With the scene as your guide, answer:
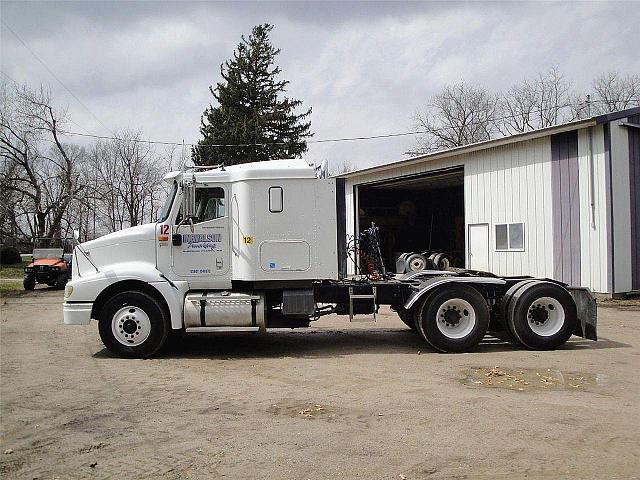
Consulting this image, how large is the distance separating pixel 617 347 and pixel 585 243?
7.47 m

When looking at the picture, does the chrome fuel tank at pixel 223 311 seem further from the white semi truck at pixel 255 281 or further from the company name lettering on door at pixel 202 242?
the company name lettering on door at pixel 202 242

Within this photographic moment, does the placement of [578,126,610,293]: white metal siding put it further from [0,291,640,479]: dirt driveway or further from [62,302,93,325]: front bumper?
[62,302,93,325]: front bumper

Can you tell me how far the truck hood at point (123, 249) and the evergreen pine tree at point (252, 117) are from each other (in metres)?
33.2

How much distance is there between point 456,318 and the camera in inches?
400

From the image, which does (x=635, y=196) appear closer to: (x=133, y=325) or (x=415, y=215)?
(x=133, y=325)

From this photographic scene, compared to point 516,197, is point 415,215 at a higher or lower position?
higher

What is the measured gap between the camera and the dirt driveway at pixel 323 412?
196 inches

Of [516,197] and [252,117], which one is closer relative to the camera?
[516,197]

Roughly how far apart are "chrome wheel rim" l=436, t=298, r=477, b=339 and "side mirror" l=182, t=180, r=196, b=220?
4.45 metres

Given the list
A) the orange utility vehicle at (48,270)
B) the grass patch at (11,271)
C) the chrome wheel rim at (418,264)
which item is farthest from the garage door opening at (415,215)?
the grass patch at (11,271)

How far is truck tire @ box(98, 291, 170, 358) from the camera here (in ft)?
31.8

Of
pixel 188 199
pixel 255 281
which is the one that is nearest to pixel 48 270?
pixel 188 199

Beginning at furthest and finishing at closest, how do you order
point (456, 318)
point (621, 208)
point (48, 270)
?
1. point (48, 270)
2. point (621, 208)
3. point (456, 318)

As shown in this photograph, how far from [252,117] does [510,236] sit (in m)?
29.0
